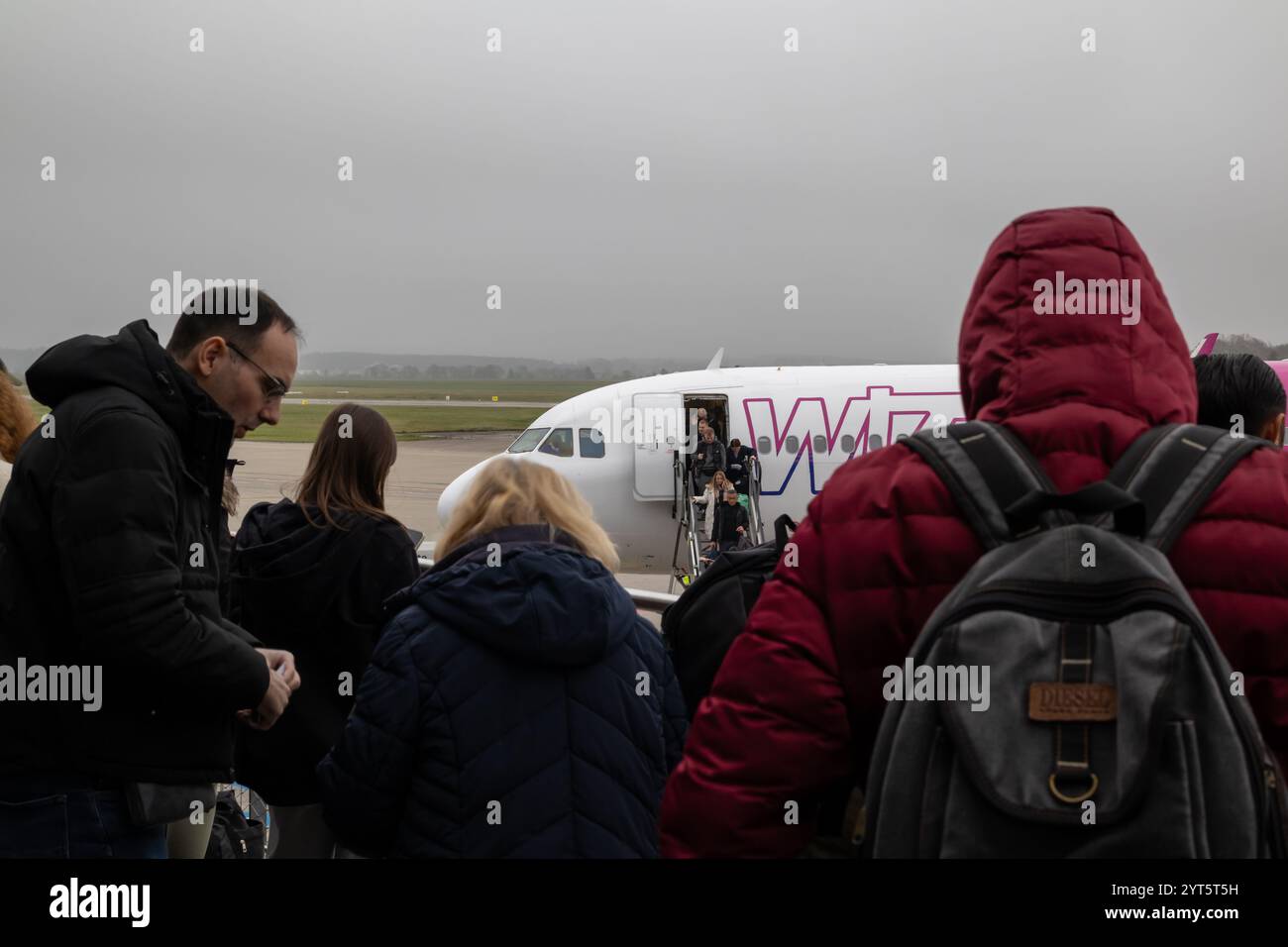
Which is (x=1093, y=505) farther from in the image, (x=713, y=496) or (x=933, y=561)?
(x=713, y=496)

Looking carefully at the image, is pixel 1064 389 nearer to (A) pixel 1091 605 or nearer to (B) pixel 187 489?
(A) pixel 1091 605

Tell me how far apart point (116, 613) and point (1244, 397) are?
11.7ft

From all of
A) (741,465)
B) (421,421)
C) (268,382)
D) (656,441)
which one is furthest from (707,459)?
(421,421)

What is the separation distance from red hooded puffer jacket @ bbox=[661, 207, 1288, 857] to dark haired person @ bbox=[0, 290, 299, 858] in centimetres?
152

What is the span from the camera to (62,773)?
2.88 metres

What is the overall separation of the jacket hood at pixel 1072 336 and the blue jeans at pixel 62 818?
7.71ft

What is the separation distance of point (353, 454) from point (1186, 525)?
322cm

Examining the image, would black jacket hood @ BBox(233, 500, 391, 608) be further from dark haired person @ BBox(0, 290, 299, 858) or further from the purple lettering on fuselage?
the purple lettering on fuselage

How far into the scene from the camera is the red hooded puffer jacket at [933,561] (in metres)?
1.80

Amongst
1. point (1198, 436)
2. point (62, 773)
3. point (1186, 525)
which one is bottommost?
point (62, 773)

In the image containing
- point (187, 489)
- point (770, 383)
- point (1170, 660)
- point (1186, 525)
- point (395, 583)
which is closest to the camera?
point (1170, 660)

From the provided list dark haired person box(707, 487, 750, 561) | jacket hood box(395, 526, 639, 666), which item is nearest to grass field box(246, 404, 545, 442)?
dark haired person box(707, 487, 750, 561)

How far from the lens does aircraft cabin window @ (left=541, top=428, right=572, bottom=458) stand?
17.6 metres
